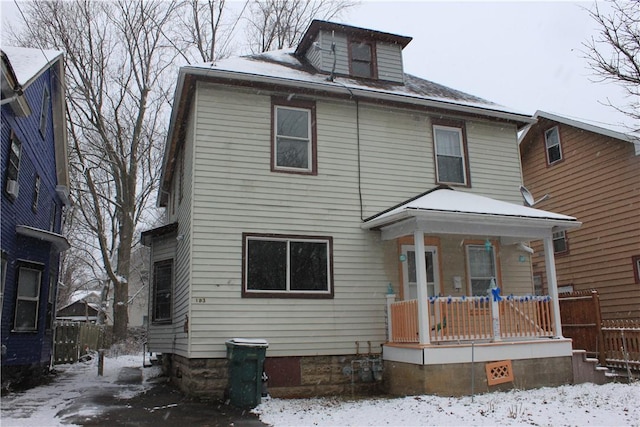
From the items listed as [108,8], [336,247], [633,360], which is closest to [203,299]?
Result: [336,247]

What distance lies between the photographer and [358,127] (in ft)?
38.1

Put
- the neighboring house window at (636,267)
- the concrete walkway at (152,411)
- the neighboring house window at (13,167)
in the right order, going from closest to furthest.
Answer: the concrete walkway at (152,411) → the neighboring house window at (13,167) → the neighboring house window at (636,267)

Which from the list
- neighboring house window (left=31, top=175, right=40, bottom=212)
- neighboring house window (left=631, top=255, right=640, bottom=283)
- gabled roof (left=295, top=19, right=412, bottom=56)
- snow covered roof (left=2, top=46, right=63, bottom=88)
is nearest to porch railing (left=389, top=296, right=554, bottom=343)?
neighboring house window (left=631, top=255, right=640, bottom=283)

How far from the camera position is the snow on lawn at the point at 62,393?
7703 mm

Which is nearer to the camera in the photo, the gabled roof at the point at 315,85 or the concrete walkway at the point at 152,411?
the concrete walkway at the point at 152,411

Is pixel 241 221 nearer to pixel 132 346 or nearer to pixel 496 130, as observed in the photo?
pixel 496 130

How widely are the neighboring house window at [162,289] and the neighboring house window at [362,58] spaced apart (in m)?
6.45

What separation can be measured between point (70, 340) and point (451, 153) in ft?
45.3

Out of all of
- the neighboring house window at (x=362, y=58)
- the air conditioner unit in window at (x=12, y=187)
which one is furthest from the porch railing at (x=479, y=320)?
the air conditioner unit in window at (x=12, y=187)

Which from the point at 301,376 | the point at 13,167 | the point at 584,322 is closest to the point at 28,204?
the point at 13,167

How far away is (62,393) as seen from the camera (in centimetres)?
1049

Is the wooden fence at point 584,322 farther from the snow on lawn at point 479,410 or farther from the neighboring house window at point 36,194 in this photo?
the neighboring house window at point 36,194

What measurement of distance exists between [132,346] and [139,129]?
9.69m

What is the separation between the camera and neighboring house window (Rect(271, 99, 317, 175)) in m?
10.9
